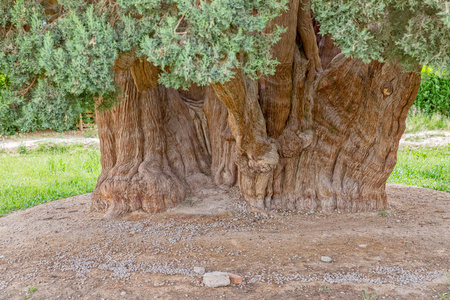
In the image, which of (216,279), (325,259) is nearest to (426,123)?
(325,259)

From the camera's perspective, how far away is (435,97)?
547 inches

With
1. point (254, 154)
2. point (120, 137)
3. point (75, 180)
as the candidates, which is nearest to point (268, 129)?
point (254, 154)

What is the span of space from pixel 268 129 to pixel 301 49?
112cm

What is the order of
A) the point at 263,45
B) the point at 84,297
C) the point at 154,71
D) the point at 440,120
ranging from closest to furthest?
the point at 263,45, the point at 84,297, the point at 154,71, the point at 440,120

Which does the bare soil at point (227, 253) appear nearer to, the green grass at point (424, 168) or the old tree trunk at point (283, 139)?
the old tree trunk at point (283, 139)

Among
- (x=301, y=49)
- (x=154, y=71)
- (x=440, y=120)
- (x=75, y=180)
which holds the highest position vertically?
(x=301, y=49)

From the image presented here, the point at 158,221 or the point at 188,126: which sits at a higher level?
the point at 188,126

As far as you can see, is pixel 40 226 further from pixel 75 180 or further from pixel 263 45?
pixel 263 45

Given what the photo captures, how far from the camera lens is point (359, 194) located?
→ 5.80 meters

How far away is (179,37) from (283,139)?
2.88m

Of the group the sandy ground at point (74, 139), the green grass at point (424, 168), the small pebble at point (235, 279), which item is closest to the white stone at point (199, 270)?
the small pebble at point (235, 279)

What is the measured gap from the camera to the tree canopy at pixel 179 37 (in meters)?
2.84

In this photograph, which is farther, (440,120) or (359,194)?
(440,120)

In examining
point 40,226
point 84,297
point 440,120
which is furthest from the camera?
point 440,120
